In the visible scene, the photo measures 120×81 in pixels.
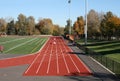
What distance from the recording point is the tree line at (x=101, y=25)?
94062 millimetres

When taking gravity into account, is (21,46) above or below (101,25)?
below

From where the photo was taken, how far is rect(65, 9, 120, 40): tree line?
9406 cm

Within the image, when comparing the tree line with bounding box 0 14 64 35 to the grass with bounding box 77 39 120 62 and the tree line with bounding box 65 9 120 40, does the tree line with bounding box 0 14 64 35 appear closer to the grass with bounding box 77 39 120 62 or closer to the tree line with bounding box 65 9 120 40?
the tree line with bounding box 65 9 120 40

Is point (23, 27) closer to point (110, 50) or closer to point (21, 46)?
point (21, 46)

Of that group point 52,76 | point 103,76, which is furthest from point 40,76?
point 103,76

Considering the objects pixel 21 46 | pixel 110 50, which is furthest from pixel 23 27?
pixel 110 50

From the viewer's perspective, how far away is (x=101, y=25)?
339 feet

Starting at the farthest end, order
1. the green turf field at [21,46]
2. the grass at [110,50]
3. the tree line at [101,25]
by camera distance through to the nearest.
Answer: the tree line at [101,25] < the green turf field at [21,46] < the grass at [110,50]

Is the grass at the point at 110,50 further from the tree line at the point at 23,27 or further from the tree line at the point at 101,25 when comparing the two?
the tree line at the point at 23,27

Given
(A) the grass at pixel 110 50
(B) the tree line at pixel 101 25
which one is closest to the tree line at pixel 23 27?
(B) the tree line at pixel 101 25

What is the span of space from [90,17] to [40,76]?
308 feet

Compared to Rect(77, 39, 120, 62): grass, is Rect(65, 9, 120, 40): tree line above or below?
above

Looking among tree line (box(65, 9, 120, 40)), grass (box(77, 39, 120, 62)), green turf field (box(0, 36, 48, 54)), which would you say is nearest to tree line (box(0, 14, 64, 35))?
tree line (box(65, 9, 120, 40))

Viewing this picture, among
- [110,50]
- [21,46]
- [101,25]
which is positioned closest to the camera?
[110,50]
